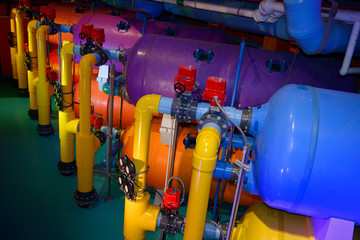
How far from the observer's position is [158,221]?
2783mm

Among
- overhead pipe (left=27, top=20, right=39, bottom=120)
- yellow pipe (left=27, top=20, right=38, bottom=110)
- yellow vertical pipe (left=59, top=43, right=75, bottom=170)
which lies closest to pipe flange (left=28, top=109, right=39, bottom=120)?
overhead pipe (left=27, top=20, right=39, bottom=120)

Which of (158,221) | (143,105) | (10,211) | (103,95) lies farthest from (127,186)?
(103,95)

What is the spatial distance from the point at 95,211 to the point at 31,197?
0.94 metres

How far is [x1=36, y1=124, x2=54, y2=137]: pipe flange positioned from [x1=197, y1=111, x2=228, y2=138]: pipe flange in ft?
14.5

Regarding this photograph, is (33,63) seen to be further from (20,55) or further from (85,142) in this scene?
(85,142)

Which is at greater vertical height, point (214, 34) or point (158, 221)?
point (214, 34)

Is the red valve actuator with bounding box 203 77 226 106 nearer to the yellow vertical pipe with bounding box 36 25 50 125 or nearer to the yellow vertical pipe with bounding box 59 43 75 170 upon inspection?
the yellow vertical pipe with bounding box 59 43 75 170

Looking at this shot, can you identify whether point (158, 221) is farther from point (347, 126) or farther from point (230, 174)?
point (347, 126)

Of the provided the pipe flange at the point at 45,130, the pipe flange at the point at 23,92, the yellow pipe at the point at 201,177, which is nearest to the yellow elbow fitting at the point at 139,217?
the yellow pipe at the point at 201,177

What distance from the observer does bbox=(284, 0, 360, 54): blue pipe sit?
8.41 ft

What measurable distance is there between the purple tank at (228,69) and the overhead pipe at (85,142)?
24.3 inches

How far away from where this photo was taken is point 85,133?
3.91 meters

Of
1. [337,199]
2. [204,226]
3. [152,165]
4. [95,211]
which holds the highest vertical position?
[337,199]

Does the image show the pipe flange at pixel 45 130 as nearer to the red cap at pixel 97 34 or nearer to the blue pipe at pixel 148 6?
the red cap at pixel 97 34
